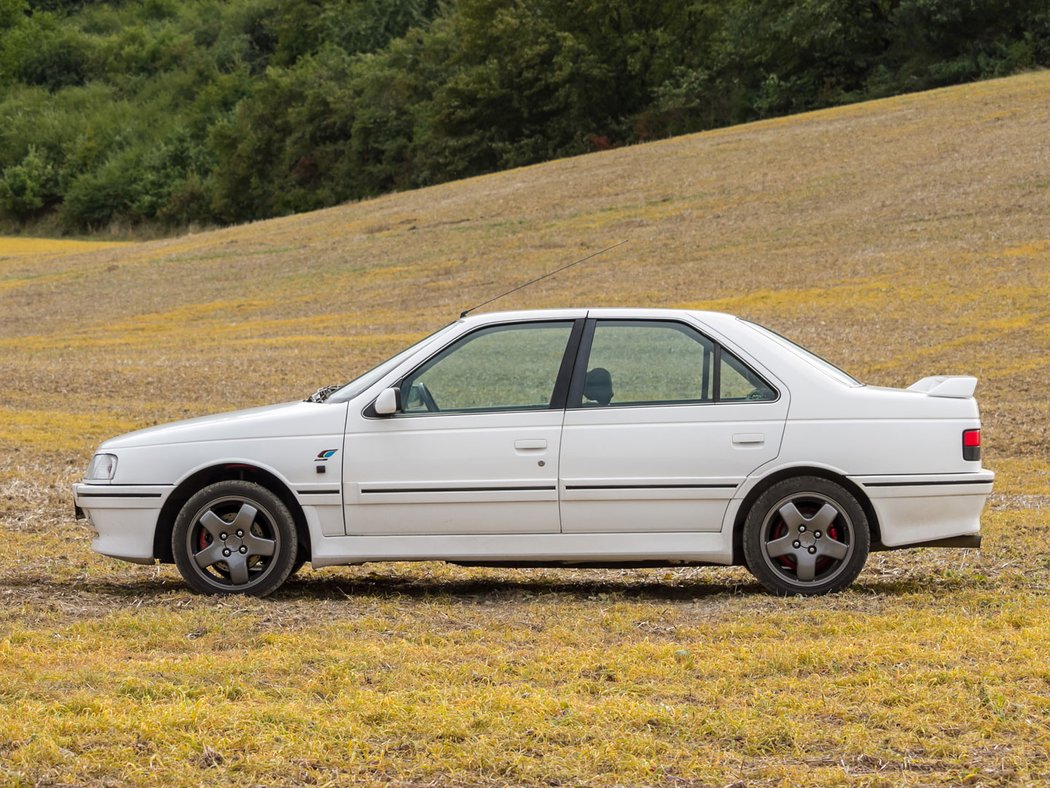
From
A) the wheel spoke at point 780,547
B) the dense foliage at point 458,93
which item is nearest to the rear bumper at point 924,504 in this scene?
the wheel spoke at point 780,547

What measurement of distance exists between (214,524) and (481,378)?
5.84ft

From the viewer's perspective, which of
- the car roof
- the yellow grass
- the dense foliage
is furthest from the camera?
the dense foliage

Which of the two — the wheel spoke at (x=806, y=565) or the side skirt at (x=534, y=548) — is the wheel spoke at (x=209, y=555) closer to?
the side skirt at (x=534, y=548)

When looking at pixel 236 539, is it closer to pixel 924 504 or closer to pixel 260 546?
pixel 260 546

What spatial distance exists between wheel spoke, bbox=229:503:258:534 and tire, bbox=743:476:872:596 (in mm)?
2523

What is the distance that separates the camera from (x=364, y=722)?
469 cm

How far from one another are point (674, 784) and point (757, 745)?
1.41 ft

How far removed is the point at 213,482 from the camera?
7.27 m

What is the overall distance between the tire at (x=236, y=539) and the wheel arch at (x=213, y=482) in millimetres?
75

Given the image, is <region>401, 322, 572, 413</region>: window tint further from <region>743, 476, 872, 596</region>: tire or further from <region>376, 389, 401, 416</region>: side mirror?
<region>743, 476, 872, 596</region>: tire

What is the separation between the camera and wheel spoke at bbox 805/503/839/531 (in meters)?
6.95

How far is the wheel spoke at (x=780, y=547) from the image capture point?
6973mm

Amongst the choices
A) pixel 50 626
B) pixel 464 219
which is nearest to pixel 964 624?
pixel 50 626

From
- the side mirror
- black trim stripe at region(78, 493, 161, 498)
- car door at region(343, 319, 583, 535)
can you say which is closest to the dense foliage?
car door at region(343, 319, 583, 535)
